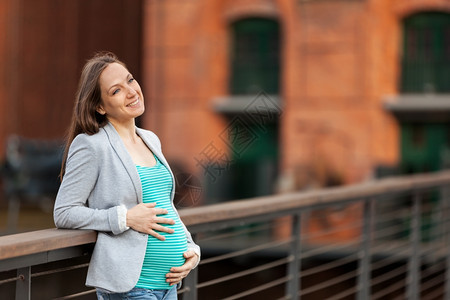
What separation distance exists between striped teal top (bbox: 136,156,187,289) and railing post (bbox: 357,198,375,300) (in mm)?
2668

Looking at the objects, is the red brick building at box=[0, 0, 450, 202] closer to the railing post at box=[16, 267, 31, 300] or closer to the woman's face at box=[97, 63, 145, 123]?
the woman's face at box=[97, 63, 145, 123]

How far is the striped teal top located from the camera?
2.68 metres

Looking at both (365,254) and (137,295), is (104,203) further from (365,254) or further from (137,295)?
(365,254)

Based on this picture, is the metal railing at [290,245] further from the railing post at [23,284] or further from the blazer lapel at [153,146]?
the blazer lapel at [153,146]

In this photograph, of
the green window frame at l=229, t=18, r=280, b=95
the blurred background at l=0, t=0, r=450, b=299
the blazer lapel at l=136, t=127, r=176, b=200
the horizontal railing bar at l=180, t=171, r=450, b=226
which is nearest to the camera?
the blazer lapel at l=136, t=127, r=176, b=200

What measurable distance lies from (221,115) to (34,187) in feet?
16.6

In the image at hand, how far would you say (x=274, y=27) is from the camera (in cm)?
1791

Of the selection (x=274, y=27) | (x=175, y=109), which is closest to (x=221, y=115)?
(x=175, y=109)

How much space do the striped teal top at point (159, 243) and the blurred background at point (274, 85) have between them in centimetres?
1300

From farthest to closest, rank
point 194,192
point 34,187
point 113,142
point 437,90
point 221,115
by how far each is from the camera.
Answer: point 34,187
point 221,115
point 437,90
point 194,192
point 113,142

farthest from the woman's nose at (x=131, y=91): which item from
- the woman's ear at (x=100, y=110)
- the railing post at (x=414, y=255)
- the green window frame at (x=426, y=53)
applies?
the green window frame at (x=426, y=53)

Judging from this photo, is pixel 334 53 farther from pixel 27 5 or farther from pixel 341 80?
pixel 27 5

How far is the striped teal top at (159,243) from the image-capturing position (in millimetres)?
2680

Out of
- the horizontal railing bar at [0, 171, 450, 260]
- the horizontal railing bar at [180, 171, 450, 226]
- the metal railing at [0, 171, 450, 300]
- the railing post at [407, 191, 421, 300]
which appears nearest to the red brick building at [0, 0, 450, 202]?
the metal railing at [0, 171, 450, 300]
